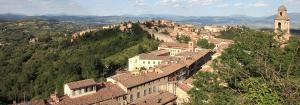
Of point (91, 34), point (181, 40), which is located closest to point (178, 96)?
point (181, 40)

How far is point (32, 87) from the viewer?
6844 centimetres

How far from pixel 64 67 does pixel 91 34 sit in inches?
1549

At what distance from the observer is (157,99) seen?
127 ft

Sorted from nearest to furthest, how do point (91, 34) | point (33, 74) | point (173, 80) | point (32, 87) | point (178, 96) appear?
point (178, 96) < point (173, 80) < point (32, 87) < point (33, 74) < point (91, 34)

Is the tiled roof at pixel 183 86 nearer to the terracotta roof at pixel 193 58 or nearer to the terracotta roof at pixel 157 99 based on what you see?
the terracotta roof at pixel 157 99

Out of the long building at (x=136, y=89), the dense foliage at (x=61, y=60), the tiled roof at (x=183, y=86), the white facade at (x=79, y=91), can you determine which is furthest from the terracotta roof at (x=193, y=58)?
the white facade at (x=79, y=91)

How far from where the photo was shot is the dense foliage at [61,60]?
215 feet

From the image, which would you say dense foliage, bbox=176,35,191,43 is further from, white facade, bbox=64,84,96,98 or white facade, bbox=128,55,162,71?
white facade, bbox=64,84,96,98

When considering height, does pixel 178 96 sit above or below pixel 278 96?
below

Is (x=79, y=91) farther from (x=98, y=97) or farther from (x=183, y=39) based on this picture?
(x=183, y=39)

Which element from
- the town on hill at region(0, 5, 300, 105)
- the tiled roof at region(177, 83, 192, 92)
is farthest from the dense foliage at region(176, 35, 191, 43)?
the tiled roof at region(177, 83, 192, 92)

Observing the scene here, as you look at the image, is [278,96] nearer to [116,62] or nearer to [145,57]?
[145,57]

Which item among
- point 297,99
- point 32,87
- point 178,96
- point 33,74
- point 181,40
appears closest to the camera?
point 297,99

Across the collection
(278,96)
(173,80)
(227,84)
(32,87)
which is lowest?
(32,87)
